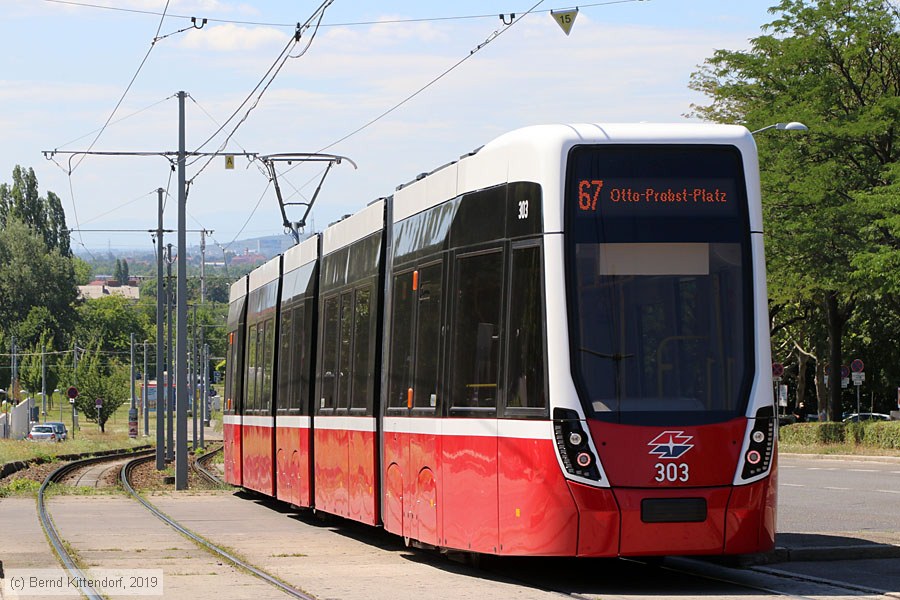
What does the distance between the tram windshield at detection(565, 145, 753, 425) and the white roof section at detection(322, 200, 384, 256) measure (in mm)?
4443

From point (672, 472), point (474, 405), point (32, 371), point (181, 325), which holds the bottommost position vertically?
point (672, 472)

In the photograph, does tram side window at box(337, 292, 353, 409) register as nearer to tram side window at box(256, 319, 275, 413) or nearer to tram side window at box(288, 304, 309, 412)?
tram side window at box(288, 304, 309, 412)

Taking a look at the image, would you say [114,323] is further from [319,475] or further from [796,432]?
[319,475]

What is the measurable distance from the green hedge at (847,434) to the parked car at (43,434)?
141 feet

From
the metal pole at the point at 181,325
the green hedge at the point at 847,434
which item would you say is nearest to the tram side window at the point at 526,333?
the metal pole at the point at 181,325

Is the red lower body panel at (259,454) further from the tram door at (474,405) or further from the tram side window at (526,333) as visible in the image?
the tram side window at (526,333)

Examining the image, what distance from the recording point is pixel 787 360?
67562 millimetres

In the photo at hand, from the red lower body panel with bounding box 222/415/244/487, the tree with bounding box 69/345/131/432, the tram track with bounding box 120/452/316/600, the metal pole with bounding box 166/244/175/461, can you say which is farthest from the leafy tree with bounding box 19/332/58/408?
the tram track with bounding box 120/452/316/600

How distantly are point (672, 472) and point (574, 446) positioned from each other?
73cm

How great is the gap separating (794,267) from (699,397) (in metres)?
34.3

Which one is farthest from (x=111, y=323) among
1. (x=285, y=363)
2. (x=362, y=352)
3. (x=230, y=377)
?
(x=362, y=352)

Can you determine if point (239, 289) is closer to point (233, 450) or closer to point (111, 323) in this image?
point (233, 450)

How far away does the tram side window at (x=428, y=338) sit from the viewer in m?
13.4

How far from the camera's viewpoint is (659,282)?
1169 centimetres
